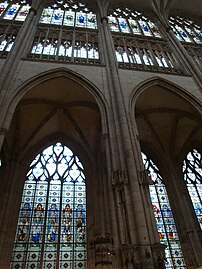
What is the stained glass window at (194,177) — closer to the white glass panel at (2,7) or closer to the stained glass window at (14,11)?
the stained glass window at (14,11)

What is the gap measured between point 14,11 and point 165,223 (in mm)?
14650

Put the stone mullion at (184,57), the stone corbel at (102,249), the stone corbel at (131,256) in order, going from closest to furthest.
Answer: the stone corbel at (131,256) → the stone corbel at (102,249) → the stone mullion at (184,57)

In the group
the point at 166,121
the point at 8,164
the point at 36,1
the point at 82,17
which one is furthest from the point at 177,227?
the point at 36,1

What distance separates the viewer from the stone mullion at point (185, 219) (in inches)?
363

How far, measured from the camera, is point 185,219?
10.2 metres

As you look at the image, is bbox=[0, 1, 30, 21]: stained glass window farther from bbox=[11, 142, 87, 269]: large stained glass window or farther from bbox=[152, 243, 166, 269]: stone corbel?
bbox=[152, 243, 166, 269]: stone corbel

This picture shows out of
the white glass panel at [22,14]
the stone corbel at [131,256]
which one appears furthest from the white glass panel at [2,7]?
the stone corbel at [131,256]

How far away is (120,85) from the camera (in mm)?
9094

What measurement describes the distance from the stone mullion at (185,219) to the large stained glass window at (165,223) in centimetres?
21

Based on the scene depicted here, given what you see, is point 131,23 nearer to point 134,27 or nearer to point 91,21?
point 134,27

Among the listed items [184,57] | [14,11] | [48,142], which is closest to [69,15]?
[14,11]

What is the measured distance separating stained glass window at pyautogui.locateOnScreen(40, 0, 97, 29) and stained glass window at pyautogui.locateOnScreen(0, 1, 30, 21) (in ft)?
3.82

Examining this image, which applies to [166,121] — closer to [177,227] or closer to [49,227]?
[177,227]

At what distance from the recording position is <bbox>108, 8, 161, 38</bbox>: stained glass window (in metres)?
14.5
